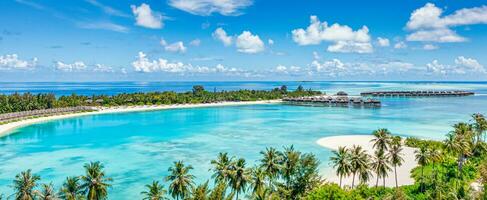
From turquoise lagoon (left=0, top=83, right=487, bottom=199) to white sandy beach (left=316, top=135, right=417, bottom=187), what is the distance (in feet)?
11.0

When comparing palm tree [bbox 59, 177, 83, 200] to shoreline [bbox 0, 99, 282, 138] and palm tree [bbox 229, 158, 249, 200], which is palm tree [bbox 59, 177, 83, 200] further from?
shoreline [bbox 0, 99, 282, 138]

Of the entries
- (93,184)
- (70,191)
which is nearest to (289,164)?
(93,184)

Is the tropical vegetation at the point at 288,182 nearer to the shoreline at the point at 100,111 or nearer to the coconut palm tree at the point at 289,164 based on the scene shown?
the coconut palm tree at the point at 289,164

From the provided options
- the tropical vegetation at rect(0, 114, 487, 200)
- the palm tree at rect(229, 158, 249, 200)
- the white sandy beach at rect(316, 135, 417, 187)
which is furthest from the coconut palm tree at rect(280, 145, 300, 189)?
the white sandy beach at rect(316, 135, 417, 187)

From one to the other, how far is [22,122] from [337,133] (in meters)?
94.6

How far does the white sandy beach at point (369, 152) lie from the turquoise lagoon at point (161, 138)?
11.0 feet

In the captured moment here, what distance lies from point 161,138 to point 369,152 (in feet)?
164

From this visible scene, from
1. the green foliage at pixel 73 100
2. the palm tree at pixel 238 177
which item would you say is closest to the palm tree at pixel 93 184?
the palm tree at pixel 238 177

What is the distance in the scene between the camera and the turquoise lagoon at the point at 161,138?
222 ft

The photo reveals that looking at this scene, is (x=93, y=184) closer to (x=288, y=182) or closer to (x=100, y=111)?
(x=288, y=182)

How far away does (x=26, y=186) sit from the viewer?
128 feet

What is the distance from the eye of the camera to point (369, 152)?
77.4m

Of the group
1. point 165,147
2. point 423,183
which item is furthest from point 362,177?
point 165,147

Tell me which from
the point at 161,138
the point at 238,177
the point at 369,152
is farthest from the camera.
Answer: the point at 161,138
